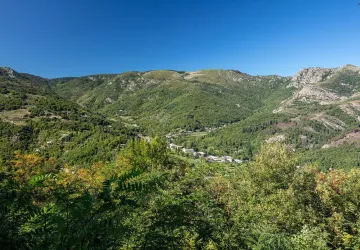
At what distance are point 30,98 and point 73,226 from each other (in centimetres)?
19217

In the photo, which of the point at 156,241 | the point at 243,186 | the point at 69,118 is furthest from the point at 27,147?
the point at 156,241

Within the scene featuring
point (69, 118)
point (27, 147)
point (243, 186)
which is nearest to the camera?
point (243, 186)

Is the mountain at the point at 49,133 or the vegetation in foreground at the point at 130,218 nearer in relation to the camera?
the vegetation in foreground at the point at 130,218

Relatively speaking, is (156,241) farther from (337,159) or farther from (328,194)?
(337,159)

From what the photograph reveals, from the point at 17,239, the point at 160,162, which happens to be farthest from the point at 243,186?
the point at 17,239

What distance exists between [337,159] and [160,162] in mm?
201188

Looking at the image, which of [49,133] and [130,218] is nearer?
[130,218]

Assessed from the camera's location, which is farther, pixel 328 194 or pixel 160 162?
pixel 160 162

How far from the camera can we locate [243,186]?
2816 cm

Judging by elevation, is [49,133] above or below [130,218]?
below

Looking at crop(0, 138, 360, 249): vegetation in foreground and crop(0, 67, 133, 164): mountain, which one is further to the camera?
crop(0, 67, 133, 164): mountain

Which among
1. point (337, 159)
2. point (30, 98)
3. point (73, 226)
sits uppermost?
point (30, 98)

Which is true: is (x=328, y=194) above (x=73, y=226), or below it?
below

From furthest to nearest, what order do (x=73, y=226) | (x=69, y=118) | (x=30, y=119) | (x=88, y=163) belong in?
(x=69, y=118)
(x=30, y=119)
(x=88, y=163)
(x=73, y=226)
